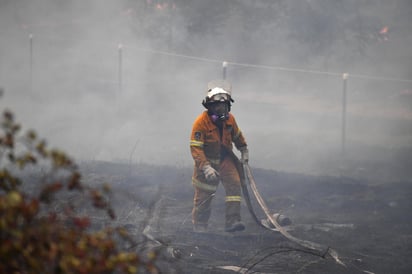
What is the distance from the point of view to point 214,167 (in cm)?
700

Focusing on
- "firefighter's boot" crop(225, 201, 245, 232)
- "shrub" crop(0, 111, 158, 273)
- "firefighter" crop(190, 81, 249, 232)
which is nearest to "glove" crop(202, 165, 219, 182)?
"firefighter" crop(190, 81, 249, 232)

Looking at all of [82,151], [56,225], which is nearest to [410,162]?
[82,151]

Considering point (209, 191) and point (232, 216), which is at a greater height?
point (209, 191)

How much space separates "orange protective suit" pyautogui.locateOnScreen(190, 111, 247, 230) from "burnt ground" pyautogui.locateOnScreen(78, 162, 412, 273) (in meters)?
0.22

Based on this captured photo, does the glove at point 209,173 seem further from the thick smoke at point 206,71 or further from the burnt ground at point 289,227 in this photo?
the thick smoke at point 206,71

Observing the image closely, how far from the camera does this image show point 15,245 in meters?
1.91

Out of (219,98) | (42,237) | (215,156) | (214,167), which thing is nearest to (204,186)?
(214,167)

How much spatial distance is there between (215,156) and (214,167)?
12 cm

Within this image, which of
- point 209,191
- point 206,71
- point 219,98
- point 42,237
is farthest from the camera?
point 206,71

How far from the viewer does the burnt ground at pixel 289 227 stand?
18.3 feet

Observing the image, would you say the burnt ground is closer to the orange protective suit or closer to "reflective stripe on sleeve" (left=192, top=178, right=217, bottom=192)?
the orange protective suit

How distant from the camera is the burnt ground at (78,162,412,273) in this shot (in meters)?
5.58

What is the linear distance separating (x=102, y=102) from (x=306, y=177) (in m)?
7.56

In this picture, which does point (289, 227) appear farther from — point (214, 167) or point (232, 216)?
point (214, 167)
